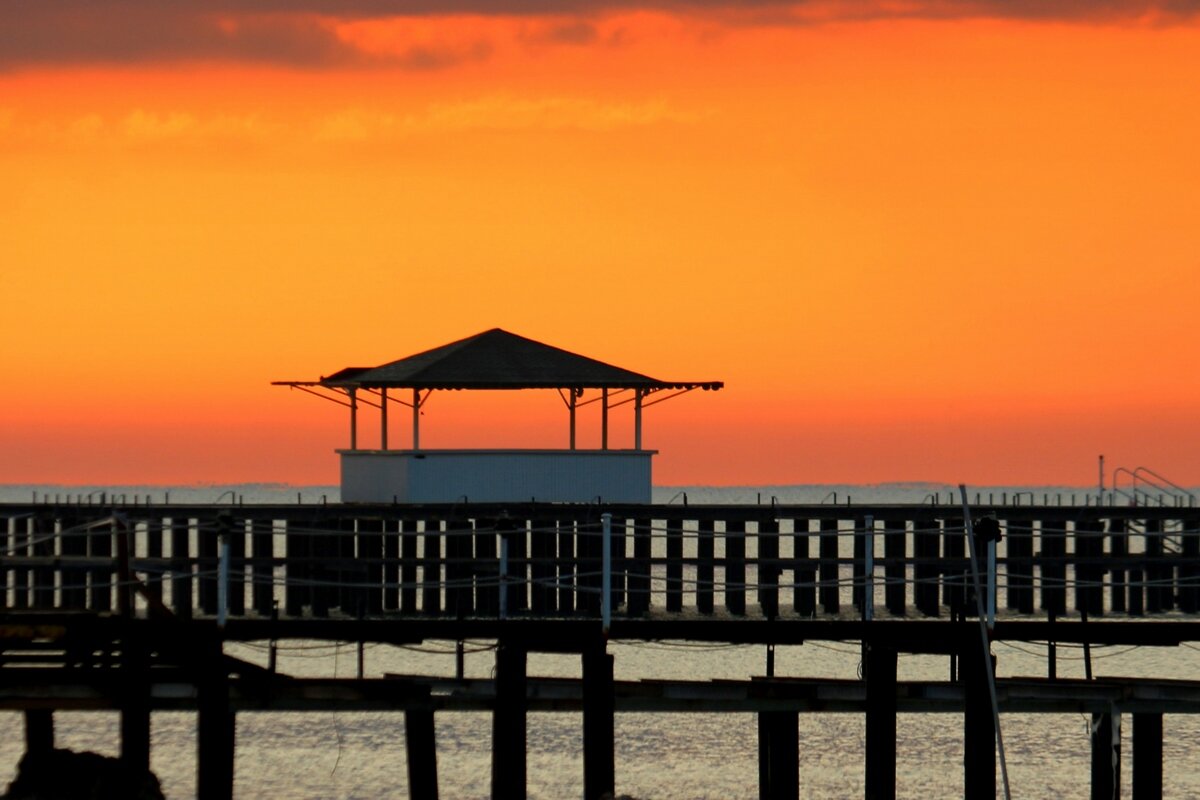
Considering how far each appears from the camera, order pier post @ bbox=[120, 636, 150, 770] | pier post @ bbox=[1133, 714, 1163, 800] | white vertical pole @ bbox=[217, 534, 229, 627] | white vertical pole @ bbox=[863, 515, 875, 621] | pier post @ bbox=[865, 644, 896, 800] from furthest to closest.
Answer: pier post @ bbox=[1133, 714, 1163, 800], white vertical pole @ bbox=[863, 515, 875, 621], pier post @ bbox=[865, 644, 896, 800], pier post @ bbox=[120, 636, 150, 770], white vertical pole @ bbox=[217, 534, 229, 627]

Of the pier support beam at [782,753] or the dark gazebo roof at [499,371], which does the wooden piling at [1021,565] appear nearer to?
the dark gazebo roof at [499,371]

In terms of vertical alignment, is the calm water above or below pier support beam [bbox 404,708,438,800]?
below

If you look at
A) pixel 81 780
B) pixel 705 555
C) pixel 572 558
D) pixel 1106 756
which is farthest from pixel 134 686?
pixel 705 555

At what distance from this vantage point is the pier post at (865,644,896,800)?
23078 mm

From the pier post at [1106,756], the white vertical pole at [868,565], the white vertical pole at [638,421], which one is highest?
the white vertical pole at [638,421]

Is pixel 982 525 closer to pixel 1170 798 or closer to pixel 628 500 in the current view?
pixel 1170 798

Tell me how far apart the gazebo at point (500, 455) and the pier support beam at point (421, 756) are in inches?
607

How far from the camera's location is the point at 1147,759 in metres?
26.5

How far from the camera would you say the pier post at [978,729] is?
22.7 metres

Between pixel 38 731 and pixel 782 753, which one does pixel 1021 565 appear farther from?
pixel 38 731

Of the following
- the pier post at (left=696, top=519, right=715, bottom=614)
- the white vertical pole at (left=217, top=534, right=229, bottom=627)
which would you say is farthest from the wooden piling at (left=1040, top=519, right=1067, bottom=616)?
the white vertical pole at (left=217, top=534, right=229, bottom=627)

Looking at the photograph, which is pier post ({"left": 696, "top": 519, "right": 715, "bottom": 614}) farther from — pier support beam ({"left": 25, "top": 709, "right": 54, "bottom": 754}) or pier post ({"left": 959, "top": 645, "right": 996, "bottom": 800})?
pier post ({"left": 959, "top": 645, "right": 996, "bottom": 800})

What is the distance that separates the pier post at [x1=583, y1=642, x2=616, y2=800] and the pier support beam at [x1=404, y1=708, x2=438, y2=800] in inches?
139

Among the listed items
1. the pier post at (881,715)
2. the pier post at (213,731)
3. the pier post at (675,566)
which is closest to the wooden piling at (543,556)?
the pier post at (675,566)
